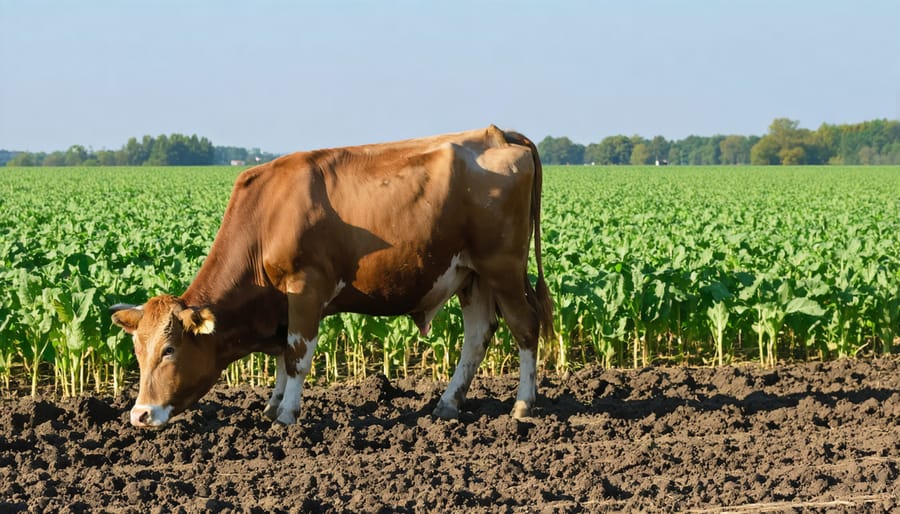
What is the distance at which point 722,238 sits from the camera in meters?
17.4

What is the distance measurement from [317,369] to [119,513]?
5556 mm

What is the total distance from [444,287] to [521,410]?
3.61 ft

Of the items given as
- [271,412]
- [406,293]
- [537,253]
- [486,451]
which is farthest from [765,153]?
[486,451]

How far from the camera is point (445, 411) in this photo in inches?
340

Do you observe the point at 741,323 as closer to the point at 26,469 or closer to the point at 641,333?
the point at 641,333

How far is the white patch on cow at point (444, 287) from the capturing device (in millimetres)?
8570

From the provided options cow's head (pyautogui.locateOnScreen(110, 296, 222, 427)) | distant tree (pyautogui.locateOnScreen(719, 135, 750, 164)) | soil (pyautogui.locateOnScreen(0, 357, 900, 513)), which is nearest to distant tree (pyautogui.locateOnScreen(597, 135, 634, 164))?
distant tree (pyautogui.locateOnScreen(719, 135, 750, 164))

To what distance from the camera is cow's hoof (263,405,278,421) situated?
837cm

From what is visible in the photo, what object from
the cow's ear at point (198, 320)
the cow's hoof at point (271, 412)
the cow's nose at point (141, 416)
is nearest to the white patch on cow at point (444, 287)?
the cow's hoof at point (271, 412)

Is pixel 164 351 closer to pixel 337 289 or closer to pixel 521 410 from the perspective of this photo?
pixel 337 289

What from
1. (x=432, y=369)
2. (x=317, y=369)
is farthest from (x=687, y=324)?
(x=317, y=369)

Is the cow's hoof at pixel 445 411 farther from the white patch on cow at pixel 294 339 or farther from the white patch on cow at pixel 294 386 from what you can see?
the white patch on cow at pixel 294 339

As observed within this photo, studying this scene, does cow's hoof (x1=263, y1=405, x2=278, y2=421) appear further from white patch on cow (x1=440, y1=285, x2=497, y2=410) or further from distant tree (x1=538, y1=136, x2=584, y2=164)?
distant tree (x1=538, y1=136, x2=584, y2=164)

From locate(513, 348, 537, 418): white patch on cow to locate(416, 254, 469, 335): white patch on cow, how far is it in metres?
0.75
